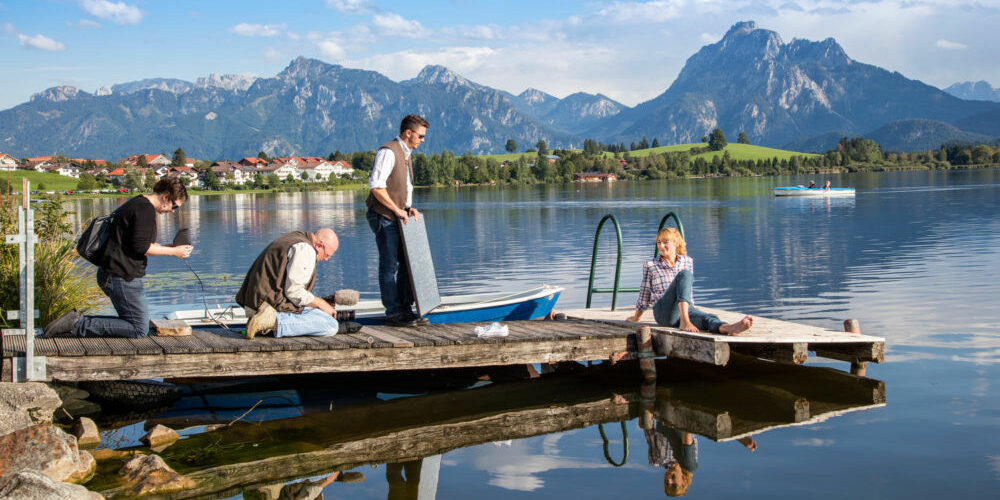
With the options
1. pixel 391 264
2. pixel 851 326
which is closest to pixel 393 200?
pixel 391 264

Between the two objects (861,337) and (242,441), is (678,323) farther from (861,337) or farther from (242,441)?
(242,441)

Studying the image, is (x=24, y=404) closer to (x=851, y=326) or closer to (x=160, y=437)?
(x=160, y=437)

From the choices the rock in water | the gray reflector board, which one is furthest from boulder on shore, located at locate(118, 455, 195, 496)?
the gray reflector board

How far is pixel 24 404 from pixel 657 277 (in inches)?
314

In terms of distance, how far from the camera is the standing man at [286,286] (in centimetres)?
973

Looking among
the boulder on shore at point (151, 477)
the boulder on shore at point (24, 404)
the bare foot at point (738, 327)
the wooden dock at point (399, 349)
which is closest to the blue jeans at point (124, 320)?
the wooden dock at point (399, 349)

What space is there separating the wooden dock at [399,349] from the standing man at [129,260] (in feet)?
0.54

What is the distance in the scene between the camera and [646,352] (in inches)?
446

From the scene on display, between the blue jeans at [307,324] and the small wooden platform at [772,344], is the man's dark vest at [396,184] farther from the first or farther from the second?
the small wooden platform at [772,344]

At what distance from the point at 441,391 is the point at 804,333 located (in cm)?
511

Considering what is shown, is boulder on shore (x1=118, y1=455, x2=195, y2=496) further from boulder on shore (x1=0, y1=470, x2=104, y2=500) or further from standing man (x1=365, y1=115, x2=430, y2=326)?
standing man (x1=365, y1=115, x2=430, y2=326)

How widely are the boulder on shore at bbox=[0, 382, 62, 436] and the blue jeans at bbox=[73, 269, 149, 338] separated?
1.05 meters

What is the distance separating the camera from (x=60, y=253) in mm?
12227

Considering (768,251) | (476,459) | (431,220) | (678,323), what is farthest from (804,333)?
(431,220)
